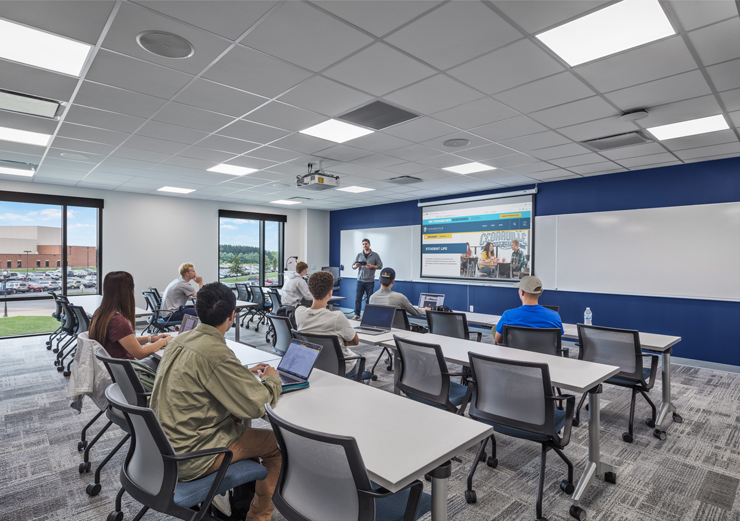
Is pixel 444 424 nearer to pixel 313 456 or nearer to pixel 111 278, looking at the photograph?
pixel 313 456

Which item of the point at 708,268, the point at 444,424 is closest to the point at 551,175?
the point at 708,268

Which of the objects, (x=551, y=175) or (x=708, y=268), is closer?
(x=708, y=268)

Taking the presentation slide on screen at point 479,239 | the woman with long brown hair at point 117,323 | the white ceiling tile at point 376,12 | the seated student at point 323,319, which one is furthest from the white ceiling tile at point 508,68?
the presentation slide on screen at point 479,239

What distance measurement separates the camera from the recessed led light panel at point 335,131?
4.09m

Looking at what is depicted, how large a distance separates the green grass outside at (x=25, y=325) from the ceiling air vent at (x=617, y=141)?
968 cm

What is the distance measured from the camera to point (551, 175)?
6.41m

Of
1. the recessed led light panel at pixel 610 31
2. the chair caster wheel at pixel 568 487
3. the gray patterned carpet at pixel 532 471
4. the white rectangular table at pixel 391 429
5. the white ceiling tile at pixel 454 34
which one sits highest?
the recessed led light panel at pixel 610 31

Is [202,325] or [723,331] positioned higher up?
[202,325]

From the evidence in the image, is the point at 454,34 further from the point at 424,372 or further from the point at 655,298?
the point at 655,298

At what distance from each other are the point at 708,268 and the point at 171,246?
9784mm

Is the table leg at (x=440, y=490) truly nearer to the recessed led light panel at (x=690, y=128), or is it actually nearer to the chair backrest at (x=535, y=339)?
the chair backrest at (x=535, y=339)

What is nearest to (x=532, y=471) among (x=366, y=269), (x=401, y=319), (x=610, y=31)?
(x=401, y=319)

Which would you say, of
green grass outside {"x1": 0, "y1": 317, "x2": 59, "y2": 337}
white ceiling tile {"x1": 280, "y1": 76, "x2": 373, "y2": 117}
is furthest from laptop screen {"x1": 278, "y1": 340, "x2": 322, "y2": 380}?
green grass outside {"x1": 0, "y1": 317, "x2": 59, "y2": 337}

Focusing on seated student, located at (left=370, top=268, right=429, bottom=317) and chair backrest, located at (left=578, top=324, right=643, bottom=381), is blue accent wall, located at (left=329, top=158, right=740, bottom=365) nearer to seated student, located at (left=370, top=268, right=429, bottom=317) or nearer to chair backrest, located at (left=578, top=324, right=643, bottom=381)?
chair backrest, located at (left=578, top=324, right=643, bottom=381)
